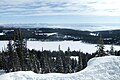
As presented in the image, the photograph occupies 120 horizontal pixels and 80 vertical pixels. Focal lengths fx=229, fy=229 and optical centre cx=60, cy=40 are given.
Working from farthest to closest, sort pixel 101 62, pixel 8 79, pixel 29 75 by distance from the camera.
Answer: pixel 101 62 → pixel 29 75 → pixel 8 79

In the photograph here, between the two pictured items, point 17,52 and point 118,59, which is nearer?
point 118,59

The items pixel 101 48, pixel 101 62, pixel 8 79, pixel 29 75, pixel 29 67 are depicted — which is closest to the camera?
pixel 8 79

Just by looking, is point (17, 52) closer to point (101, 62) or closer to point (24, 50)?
point (24, 50)

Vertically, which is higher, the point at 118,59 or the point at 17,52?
the point at 118,59

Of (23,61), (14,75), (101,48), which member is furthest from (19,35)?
(14,75)

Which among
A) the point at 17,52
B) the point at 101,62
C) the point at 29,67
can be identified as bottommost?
the point at 29,67

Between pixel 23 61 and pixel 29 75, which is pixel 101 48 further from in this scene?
pixel 29 75

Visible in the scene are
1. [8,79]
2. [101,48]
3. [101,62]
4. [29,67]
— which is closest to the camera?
[8,79]

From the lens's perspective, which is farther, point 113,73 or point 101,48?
point 101,48

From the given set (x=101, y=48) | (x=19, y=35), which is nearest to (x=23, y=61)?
(x=19, y=35)
